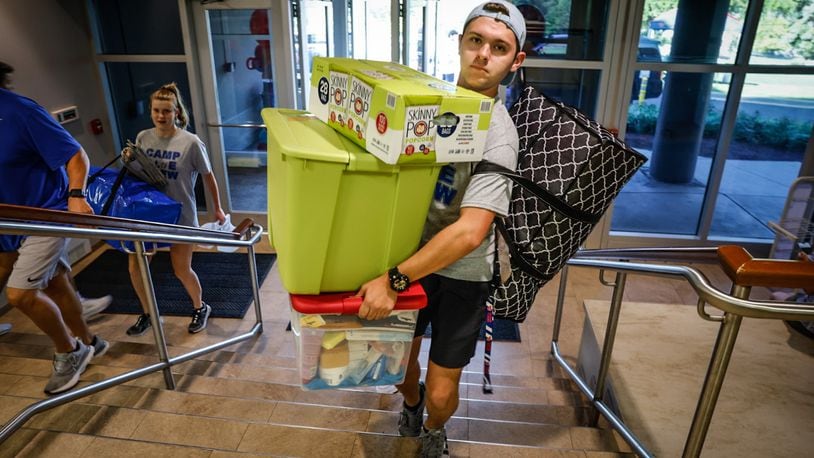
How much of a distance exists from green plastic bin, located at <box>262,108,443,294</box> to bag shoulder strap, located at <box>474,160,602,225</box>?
0.52ft

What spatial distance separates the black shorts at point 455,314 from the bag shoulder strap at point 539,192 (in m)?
0.36

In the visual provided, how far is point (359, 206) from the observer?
1.44 m

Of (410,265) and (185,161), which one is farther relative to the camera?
(185,161)

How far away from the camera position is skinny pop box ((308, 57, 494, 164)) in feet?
4.25

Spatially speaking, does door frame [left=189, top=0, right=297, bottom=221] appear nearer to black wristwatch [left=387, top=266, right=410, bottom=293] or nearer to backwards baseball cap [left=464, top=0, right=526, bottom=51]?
backwards baseball cap [left=464, top=0, right=526, bottom=51]

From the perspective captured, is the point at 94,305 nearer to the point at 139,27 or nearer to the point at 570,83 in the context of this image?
the point at 139,27

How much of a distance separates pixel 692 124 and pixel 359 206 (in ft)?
16.8

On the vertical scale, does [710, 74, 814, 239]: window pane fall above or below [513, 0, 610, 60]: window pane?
below

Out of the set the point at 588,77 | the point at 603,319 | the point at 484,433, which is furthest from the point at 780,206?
the point at 484,433

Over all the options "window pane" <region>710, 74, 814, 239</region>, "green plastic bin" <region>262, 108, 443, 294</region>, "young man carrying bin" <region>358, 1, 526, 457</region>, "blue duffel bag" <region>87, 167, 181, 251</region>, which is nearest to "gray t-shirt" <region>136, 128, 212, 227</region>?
"blue duffel bag" <region>87, 167, 181, 251</region>

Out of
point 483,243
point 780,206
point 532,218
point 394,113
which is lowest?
point 780,206

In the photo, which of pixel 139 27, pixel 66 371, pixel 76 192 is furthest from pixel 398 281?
pixel 139 27

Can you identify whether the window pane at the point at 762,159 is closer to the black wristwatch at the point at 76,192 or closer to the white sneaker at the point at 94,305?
the black wristwatch at the point at 76,192

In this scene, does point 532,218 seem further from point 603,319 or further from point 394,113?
point 603,319
